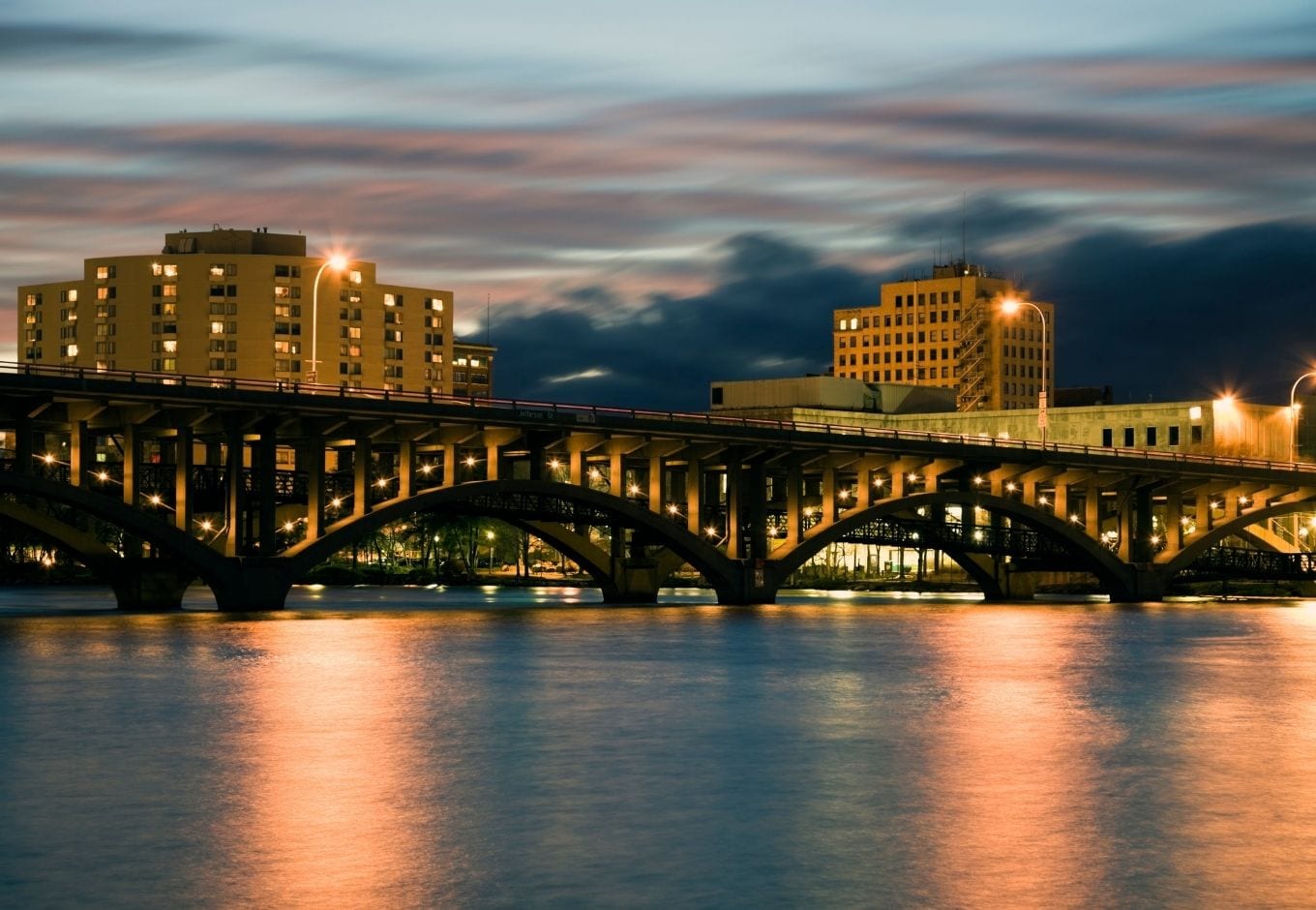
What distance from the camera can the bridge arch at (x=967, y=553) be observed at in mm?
116812

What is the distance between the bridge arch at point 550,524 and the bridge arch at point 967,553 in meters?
4.48

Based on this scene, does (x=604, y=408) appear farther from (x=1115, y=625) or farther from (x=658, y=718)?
(x=658, y=718)

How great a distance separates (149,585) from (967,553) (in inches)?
2505

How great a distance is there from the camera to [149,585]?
9831 cm

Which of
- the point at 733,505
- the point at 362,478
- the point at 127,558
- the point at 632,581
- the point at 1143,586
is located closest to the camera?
the point at 362,478

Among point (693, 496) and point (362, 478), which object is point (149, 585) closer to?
point (362, 478)

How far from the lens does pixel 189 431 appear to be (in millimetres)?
89562

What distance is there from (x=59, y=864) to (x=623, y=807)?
7677 millimetres

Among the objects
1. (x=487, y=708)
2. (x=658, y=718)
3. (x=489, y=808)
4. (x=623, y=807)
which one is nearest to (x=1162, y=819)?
(x=623, y=807)

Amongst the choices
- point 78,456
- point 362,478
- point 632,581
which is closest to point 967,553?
point 632,581

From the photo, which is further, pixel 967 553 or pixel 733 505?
pixel 967 553

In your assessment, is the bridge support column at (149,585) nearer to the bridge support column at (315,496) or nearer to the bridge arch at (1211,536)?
the bridge support column at (315,496)

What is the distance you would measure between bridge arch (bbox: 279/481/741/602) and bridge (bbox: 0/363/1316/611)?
0.14 m

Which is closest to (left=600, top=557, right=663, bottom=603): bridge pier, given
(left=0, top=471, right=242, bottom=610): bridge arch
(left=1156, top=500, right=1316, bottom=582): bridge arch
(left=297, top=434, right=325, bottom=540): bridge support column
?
(left=0, top=471, right=242, bottom=610): bridge arch
